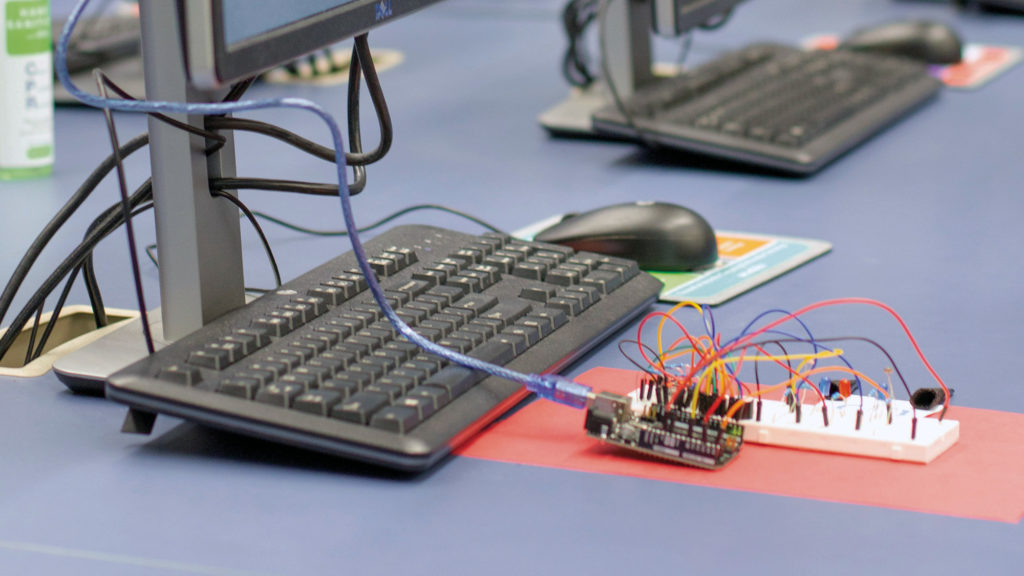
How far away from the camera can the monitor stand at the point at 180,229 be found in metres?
0.66

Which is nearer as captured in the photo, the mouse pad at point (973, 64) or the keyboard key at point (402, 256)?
the keyboard key at point (402, 256)

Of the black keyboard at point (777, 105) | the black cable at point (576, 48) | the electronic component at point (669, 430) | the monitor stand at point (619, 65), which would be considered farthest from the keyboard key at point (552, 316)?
the black cable at point (576, 48)

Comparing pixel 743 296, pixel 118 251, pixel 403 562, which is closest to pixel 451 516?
pixel 403 562

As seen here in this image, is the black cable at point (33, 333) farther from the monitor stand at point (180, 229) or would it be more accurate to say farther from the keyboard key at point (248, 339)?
the keyboard key at point (248, 339)

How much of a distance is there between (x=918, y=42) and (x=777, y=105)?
1.30 feet

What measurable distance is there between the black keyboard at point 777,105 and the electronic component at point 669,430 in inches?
22.0

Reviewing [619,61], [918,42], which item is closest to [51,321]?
[619,61]

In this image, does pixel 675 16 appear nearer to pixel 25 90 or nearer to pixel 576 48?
pixel 576 48

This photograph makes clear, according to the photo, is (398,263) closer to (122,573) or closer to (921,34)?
(122,573)

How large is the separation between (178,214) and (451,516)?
0.24 metres

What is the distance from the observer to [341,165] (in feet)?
2.07

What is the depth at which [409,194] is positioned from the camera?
3.60 ft

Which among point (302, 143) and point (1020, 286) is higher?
point (302, 143)

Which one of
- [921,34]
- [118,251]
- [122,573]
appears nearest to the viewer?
[122,573]
